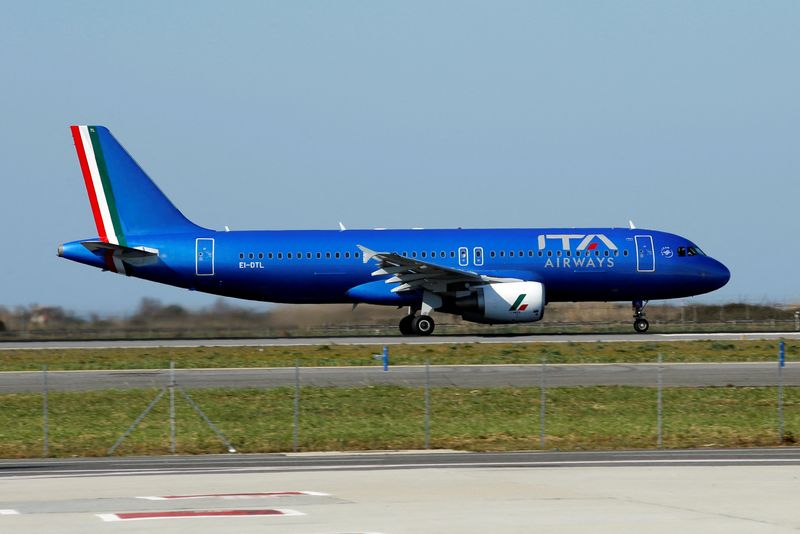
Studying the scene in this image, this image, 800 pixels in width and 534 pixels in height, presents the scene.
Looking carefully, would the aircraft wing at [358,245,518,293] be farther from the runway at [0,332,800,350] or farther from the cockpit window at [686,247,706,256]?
the cockpit window at [686,247,706,256]

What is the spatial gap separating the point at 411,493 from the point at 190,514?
343 centimetres

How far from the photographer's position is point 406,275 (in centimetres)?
5169

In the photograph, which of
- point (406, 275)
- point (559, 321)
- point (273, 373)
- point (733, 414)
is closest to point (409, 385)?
point (273, 373)

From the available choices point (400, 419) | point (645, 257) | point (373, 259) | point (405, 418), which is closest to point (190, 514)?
point (400, 419)

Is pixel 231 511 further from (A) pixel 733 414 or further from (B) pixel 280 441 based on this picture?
(A) pixel 733 414

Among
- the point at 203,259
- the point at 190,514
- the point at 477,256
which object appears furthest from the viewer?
the point at 477,256

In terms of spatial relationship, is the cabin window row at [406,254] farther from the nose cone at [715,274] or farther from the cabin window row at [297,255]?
the nose cone at [715,274]

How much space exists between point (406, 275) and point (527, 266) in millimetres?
5010

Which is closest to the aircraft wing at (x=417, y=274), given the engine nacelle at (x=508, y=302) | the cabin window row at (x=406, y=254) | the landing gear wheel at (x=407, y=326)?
Answer: the engine nacelle at (x=508, y=302)

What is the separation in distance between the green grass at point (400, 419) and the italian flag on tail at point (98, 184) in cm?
2023

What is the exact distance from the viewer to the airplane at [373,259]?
52219 mm

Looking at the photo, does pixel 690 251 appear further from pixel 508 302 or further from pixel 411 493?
pixel 411 493

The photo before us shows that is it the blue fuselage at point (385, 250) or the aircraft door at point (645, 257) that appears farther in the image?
the aircraft door at point (645, 257)

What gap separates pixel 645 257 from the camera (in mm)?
53094
